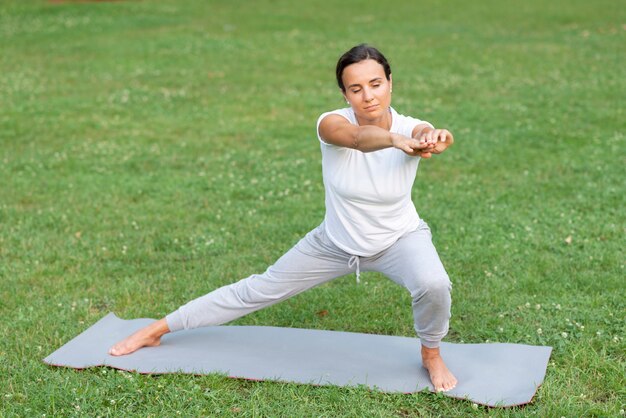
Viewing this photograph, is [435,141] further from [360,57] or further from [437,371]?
[437,371]

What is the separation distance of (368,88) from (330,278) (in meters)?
1.17

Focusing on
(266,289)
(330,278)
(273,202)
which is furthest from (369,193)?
(273,202)

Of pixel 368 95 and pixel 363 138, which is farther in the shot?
pixel 368 95

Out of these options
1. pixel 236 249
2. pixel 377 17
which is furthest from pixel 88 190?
pixel 377 17

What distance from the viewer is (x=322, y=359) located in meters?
4.98

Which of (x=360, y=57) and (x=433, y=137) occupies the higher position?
(x=360, y=57)

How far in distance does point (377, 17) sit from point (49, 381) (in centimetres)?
1892

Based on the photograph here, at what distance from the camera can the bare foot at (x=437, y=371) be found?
4.55 m

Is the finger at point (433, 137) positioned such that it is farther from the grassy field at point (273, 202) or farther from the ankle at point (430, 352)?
the grassy field at point (273, 202)

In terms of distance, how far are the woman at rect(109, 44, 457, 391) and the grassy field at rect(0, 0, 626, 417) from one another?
597 mm

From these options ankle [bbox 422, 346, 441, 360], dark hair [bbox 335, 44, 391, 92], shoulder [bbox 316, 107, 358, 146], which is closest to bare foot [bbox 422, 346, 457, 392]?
ankle [bbox 422, 346, 441, 360]

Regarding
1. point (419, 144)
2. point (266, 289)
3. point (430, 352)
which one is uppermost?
point (419, 144)

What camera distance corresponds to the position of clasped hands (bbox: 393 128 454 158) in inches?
154

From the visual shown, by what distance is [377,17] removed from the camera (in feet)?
73.2
